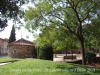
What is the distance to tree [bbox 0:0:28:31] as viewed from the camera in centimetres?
957

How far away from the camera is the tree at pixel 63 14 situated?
16.5 meters

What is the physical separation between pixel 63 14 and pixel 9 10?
8.89 metres

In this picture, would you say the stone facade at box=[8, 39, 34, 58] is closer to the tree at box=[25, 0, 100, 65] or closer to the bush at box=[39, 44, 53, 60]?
the bush at box=[39, 44, 53, 60]

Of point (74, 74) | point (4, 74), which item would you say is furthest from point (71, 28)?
point (4, 74)

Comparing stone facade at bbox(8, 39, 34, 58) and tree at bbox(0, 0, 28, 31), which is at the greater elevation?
tree at bbox(0, 0, 28, 31)

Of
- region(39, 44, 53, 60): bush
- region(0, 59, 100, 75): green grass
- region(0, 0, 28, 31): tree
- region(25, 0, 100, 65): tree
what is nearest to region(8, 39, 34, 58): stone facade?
region(39, 44, 53, 60): bush

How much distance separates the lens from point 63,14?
59.5ft

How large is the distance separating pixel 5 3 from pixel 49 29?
9.41m

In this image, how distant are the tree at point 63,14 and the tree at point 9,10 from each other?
538 cm

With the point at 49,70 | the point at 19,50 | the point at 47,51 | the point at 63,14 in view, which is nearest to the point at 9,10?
the point at 49,70

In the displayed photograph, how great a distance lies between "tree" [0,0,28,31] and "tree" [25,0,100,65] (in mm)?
5381

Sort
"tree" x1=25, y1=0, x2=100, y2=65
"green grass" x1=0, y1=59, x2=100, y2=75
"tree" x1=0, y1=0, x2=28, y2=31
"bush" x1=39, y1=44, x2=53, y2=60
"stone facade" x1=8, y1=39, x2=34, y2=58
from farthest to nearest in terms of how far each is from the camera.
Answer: "stone facade" x1=8, y1=39, x2=34, y2=58
"bush" x1=39, y1=44, x2=53, y2=60
"tree" x1=25, y1=0, x2=100, y2=65
"green grass" x1=0, y1=59, x2=100, y2=75
"tree" x1=0, y1=0, x2=28, y2=31

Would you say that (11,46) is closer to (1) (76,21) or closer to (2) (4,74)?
(1) (76,21)

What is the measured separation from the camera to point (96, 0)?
1584 cm
